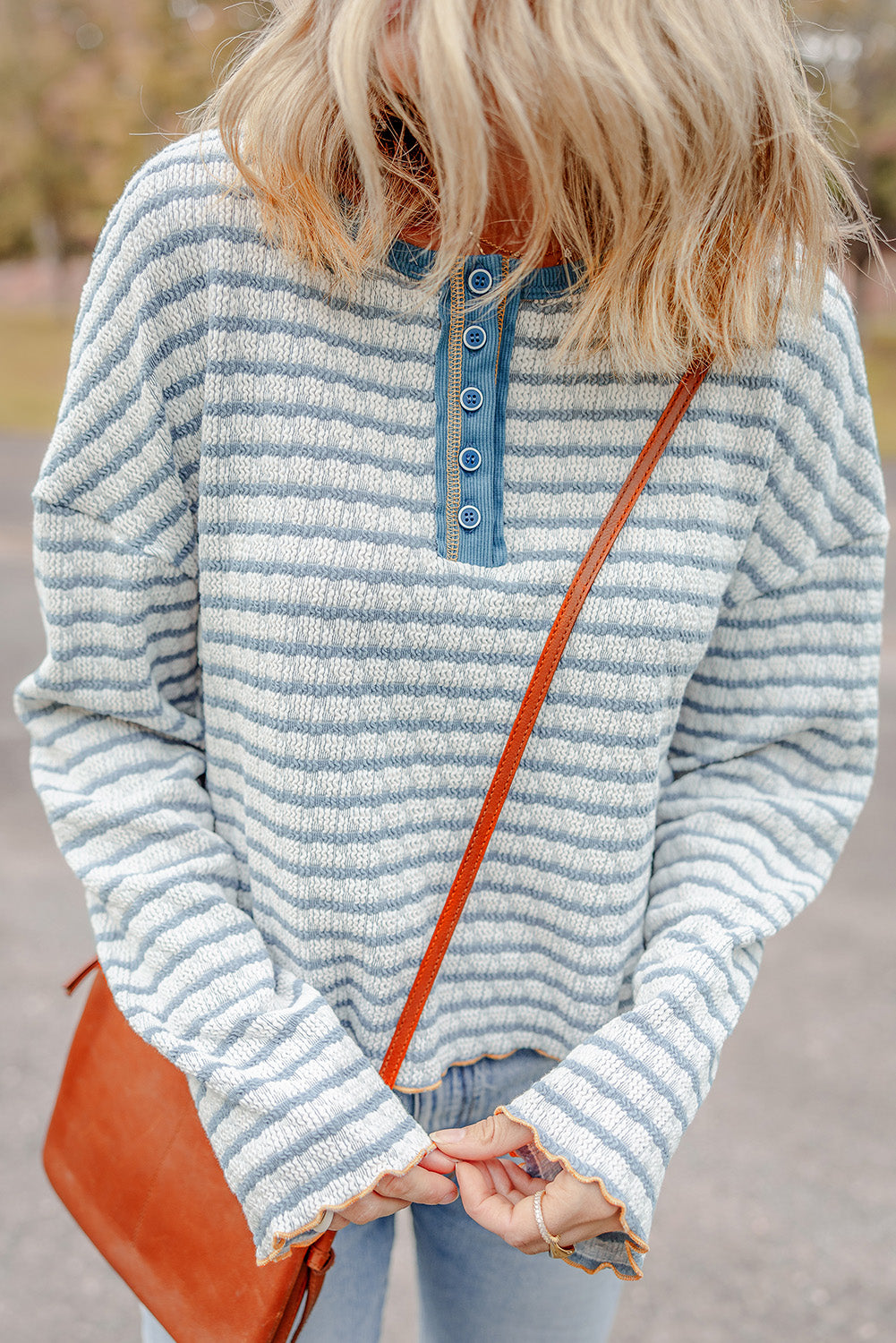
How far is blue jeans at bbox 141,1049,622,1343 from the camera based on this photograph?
3.45ft

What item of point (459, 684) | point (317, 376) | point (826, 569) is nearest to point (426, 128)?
point (317, 376)

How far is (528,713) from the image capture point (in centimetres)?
92

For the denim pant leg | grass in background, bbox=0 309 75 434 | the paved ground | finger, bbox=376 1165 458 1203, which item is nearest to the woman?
finger, bbox=376 1165 458 1203

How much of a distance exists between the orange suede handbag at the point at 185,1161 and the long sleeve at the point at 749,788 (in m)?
0.17

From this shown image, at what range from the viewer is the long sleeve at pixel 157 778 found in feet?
2.81

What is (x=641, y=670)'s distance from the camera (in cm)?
93

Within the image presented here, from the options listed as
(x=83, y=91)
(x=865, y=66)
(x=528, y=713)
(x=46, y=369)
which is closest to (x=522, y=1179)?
(x=528, y=713)

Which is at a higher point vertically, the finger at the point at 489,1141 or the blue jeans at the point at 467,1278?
the finger at the point at 489,1141

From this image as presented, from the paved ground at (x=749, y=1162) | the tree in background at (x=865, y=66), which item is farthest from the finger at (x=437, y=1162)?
the tree in background at (x=865, y=66)

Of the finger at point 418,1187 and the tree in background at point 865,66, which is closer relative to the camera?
the finger at point 418,1187

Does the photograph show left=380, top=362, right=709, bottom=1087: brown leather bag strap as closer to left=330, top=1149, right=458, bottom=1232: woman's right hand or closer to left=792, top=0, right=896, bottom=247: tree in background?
left=330, top=1149, right=458, bottom=1232: woman's right hand

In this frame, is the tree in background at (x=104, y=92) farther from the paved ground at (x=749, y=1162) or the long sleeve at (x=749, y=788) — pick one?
the long sleeve at (x=749, y=788)

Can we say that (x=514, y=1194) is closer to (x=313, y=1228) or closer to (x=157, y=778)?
(x=313, y=1228)

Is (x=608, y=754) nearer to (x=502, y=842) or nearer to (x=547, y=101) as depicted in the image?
(x=502, y=842)
